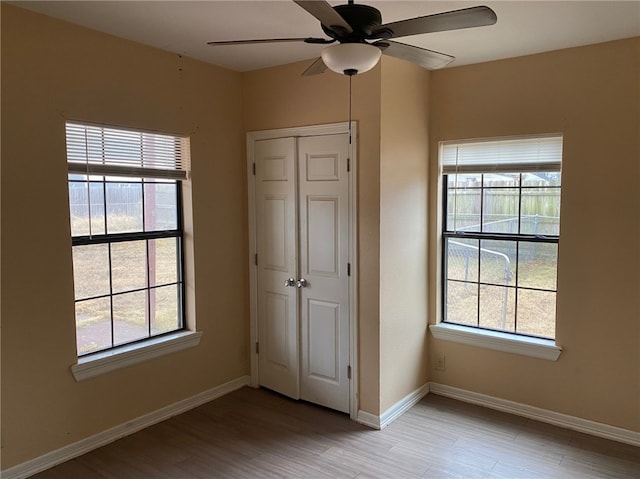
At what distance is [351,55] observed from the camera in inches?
74.4

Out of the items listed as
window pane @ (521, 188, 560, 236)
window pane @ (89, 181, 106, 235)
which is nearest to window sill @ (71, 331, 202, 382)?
window pane @ (89, 181, 106, 235)

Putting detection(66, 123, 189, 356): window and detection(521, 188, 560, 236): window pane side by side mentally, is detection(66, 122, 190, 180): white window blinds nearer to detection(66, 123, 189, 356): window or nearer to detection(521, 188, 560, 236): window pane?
detection(66, 123, 189, 356): window

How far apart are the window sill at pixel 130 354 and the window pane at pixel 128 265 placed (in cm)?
40

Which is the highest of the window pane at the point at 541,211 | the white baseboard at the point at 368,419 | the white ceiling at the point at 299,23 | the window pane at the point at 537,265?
the white ceiling at the point at 299,23

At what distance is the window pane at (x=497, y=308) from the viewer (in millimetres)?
3650

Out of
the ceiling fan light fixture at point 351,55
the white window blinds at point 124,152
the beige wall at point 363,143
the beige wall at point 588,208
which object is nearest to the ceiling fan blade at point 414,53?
the ceiling fan light fixture at point 351,55

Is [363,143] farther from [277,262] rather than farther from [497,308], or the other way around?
[497,308]

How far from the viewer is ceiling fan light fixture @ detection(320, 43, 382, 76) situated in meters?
1.88

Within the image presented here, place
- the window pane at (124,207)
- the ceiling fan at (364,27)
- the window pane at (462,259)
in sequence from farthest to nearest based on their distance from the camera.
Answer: the window pane at (462,259), the window pane at (124,207), the ceiling fan at (364,27)

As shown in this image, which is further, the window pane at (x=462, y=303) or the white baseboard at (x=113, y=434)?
the window pane at (x=462, y=303)

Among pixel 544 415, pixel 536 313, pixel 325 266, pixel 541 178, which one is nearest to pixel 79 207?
pixel 325 266

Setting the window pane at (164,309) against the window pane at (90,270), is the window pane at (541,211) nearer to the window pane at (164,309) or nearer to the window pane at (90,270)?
the window pane at (164,309)

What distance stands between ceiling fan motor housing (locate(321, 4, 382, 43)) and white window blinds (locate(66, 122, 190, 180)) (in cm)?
178

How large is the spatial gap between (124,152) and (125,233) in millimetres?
528
